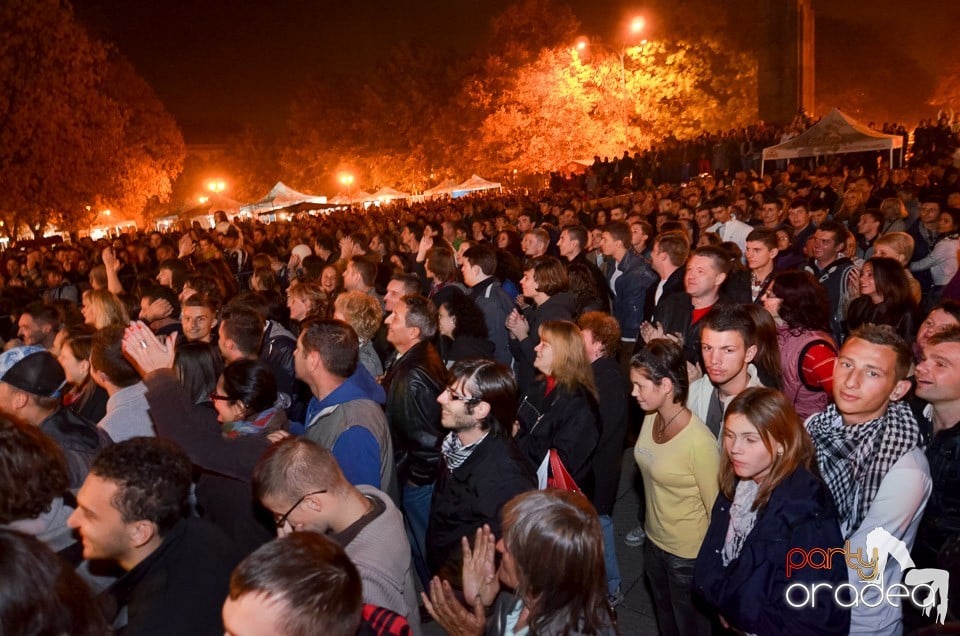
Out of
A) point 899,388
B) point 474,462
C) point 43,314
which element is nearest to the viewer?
point 899,388

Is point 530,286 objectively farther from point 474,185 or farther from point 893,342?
point 474,185

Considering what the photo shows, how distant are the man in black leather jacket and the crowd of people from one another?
0.02 metres

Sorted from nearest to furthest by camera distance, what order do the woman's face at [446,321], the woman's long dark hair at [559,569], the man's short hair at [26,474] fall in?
1. the woman's long dark hair at [559,569]
2. the man's short hair at [26,474]
3. the woman's face at [446,321]

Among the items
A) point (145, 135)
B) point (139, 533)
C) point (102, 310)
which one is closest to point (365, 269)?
point (102, 310)

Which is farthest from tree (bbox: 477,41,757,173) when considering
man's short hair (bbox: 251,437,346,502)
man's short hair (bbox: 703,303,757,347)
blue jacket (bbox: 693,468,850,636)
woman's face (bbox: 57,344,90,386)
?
man's short hair (bbox: 251,437,346,502)

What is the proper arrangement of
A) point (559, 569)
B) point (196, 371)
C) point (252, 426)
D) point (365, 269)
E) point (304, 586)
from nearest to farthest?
1. point (304, 586)
2. point (559, 569)
3. point (252, 426)
4. point (196, 371)
5. point (365, 269)

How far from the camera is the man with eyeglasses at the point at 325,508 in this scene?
103 inches

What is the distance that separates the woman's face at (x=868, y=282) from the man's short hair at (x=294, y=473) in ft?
13.4

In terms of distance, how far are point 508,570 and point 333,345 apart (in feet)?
6.39

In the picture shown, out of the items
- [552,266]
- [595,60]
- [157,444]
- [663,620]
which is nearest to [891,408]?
[663,620]

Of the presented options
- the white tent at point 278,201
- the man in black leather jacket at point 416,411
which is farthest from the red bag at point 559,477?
the white tent at point 278,201

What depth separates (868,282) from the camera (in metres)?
5.17

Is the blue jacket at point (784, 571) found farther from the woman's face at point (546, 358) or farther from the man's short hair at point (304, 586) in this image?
the woman's face at point (546, 358)

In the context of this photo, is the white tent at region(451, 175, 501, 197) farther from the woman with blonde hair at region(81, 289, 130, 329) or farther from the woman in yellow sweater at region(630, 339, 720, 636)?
the woman in yellow sweater at region(630, 339, 720, 636)
